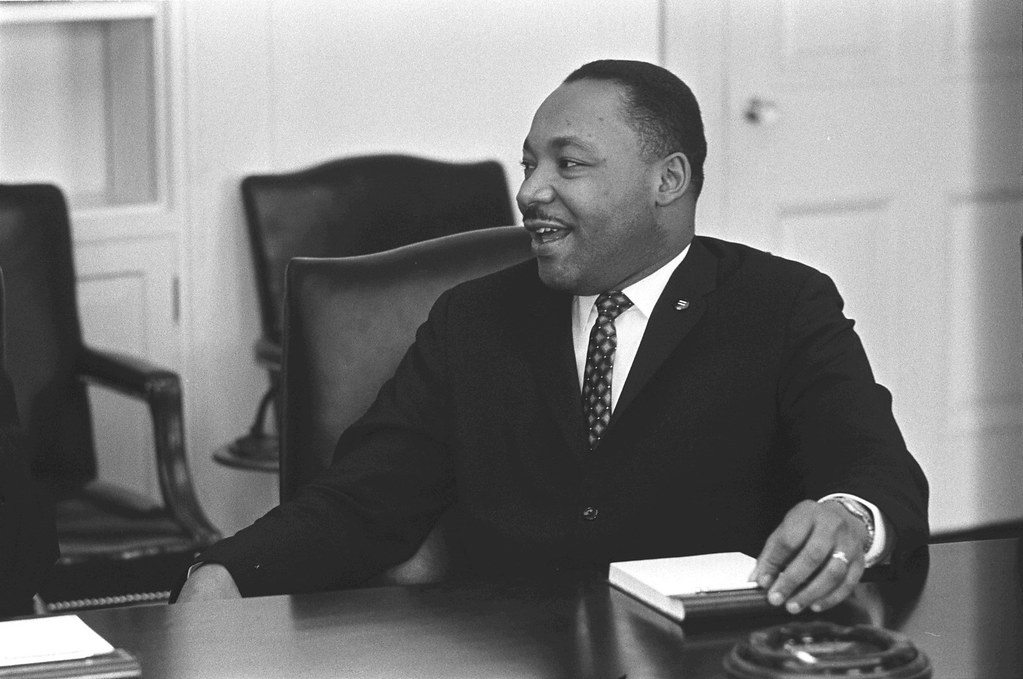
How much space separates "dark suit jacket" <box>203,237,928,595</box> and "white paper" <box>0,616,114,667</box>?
1.39ft

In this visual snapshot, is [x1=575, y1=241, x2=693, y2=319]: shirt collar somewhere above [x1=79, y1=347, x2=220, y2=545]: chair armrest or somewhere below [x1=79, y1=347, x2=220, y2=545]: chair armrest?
above

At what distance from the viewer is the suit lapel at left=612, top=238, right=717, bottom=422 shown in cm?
218

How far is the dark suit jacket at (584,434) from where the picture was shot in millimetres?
2127

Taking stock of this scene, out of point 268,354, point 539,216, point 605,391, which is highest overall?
point 539,216

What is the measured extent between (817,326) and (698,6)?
205 centimetres

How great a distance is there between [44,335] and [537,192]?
1.40 m

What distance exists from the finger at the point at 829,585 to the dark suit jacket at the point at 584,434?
33 centimetres

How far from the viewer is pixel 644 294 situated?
88.8 inches

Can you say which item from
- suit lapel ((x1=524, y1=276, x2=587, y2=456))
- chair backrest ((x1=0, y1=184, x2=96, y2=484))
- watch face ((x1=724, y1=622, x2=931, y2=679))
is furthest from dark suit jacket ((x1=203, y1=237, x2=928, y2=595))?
chair backrest ((x1=0, y1=184, x2=96, y2=484))

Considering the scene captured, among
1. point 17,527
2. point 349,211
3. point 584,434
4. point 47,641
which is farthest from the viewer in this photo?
point 349,211

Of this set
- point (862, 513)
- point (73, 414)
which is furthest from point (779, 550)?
point (73, 414)

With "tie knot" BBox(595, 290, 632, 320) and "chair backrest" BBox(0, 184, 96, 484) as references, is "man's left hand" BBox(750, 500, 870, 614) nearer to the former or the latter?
"tie knot" BBox(595, 290, 632, 320)

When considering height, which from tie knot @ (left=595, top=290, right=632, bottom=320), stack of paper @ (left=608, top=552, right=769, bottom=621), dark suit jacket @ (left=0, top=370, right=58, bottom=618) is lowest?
dark suit jacket @ (left=0, top=370, right=58, bottom=618)

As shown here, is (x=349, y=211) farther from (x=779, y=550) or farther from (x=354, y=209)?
(x=779, y=550)
